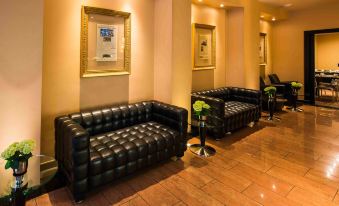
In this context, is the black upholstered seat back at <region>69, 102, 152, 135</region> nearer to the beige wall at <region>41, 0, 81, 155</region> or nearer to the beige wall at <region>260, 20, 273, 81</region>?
the beige wall at <region>41, 0, 81, 155</region>

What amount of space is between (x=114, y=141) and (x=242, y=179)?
1.72 meters

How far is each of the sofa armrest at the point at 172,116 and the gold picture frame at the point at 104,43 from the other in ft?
2.78

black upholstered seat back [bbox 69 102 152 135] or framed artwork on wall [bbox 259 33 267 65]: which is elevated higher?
framed artwork on wall [bbox 259 33 267 65]

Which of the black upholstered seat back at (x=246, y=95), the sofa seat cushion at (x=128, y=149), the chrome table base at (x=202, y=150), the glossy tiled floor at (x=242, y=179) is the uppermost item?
the black upholstered seat back at (x=246, y=95)

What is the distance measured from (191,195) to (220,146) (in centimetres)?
158

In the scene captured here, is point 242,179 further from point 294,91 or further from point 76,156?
point 294,91

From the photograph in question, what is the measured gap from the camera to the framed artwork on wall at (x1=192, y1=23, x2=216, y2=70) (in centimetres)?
481

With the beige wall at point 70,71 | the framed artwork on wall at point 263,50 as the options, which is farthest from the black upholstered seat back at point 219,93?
the framed artwork on wall at point 263,50

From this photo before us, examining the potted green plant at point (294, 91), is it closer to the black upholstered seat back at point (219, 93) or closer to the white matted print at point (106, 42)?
the black upholstered seat back at point (219, 93)

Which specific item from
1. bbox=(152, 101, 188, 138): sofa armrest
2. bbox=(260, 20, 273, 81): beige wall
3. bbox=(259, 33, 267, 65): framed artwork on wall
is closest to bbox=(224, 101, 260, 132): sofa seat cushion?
bbox=(152, 101, 188, 138): sofa armrest

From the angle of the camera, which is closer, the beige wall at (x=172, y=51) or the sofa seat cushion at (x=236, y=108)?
the beige wall at (x=172, y=51)

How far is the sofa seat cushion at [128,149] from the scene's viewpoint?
2.40 meters

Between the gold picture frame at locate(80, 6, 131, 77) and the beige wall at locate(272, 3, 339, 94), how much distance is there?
6.18 metres

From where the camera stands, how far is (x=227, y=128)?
4.16 metres
